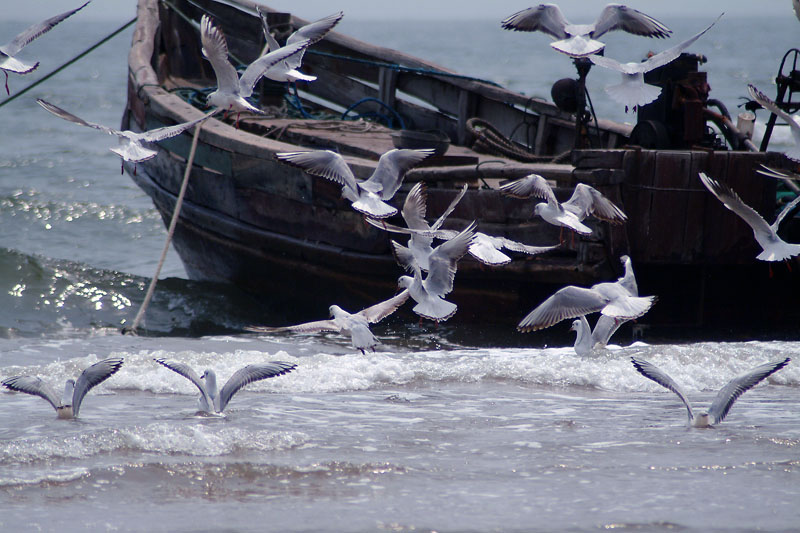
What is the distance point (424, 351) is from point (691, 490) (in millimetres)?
3637

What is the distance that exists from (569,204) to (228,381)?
283 centimetres

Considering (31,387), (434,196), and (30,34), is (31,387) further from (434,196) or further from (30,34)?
(434,196)

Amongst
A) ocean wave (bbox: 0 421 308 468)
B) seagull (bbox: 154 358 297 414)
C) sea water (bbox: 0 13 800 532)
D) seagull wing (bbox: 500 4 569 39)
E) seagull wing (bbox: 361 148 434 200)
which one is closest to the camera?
sea water (bbox: 0 13 800 532)

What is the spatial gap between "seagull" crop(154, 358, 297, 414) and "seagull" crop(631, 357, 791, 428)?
2012 millimetres

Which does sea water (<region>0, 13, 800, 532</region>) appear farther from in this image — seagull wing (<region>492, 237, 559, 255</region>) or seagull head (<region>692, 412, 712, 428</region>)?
seagull wing (<region>492, 237, 559, 255</region>)

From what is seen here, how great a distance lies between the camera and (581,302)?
6.64 m

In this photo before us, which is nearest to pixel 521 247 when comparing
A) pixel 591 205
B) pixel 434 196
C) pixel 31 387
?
pixel 591 205

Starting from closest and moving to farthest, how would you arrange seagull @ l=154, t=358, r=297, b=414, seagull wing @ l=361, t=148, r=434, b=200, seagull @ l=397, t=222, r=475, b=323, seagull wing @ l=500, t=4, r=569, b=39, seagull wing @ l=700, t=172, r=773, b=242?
seagull @ l=154, t=358, r=297, b=414
seagull @ l=397, t=222, r=475, b=323
seagull wing @ l=700, t=172, r=773, b=242
seagull wing @ l=361, t=148, r=434, b=200
seagull wing @ l=500, t=4, r=569, b=39

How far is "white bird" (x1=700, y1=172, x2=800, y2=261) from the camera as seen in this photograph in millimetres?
6836

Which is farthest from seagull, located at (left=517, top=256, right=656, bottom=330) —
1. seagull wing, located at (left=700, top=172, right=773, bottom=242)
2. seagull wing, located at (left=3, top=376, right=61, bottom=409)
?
seagull wing, located at (left=3, top=376, right=61, bottom=409)

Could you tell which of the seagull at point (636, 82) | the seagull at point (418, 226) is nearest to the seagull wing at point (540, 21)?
the seagull at point (636, 82)

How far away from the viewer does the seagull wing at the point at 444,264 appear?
6.74m

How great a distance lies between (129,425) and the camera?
217 inches

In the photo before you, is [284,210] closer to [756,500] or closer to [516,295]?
[516,295]
